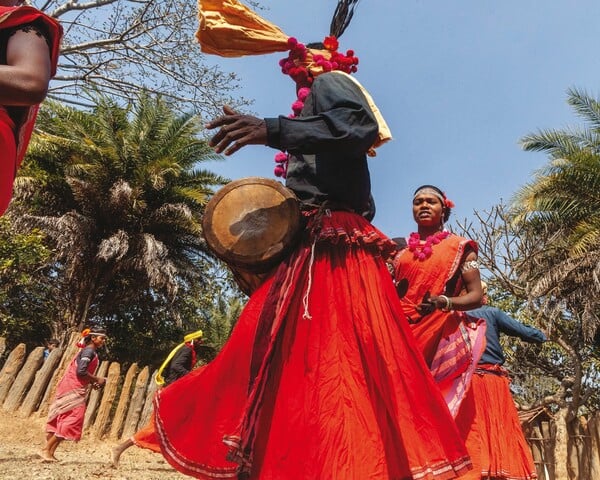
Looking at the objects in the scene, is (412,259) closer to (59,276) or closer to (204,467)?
(204,467)

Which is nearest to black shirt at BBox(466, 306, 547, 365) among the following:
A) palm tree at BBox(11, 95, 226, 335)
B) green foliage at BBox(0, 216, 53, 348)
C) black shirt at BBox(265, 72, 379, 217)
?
black shirt at BBox(265, 72, 379, 217)

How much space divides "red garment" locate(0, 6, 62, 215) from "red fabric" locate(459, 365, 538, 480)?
11.1 ft

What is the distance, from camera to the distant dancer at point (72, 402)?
7.43 m

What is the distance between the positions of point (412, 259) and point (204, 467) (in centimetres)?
242

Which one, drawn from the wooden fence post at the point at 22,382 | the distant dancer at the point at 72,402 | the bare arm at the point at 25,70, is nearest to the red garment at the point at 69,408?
the distant dancer at the point at 72,402

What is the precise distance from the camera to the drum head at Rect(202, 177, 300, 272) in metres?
2.23

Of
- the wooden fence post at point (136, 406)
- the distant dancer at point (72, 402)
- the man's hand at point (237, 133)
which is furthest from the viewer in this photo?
the wooden fence post at point (136, 406)

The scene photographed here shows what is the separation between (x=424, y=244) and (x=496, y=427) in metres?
1.79

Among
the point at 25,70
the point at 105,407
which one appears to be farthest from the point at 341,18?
the point at 105,407

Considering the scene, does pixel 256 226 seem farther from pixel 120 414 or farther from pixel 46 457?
pixel 120 414

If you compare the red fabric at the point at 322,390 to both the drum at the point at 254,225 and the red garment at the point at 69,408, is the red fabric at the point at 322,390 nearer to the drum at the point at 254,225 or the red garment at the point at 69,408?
the drum at the point at 254,225

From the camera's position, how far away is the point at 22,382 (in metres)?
11.7

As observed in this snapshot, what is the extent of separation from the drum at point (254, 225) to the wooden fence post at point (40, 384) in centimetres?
1097

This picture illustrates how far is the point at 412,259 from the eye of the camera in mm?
4031
